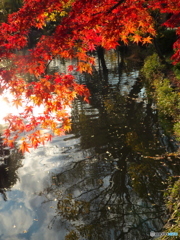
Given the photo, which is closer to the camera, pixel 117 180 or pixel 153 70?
pixel 117 180

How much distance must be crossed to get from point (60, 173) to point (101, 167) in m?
1.12

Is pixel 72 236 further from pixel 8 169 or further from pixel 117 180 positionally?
pixel 8 169

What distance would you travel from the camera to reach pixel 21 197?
599cm

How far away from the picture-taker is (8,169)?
23.8 feet

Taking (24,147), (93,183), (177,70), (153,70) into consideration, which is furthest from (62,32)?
(153,70)

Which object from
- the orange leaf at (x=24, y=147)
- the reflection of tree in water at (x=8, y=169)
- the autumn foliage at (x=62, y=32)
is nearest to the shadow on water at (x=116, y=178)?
the reflection of tree in water at (x=8, y=169)

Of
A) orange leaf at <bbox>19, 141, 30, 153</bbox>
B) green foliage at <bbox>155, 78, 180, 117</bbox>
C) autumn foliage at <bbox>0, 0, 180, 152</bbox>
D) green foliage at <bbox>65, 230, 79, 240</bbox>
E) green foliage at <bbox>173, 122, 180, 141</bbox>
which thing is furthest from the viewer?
green foliage at <bbox>155, 78, 180, 117</bbox>

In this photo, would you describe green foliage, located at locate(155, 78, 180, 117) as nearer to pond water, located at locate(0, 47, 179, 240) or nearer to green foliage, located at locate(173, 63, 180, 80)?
pond water, located at locate(0, 47, 179, 240)

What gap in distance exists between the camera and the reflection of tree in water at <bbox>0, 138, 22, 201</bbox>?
6.50 meters

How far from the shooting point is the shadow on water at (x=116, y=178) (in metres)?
4.88

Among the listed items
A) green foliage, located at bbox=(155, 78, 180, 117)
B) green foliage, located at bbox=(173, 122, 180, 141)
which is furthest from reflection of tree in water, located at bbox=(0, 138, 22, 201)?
green foliage, located at bbox=(155, 78, 180, 117)

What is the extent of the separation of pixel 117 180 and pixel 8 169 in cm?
322

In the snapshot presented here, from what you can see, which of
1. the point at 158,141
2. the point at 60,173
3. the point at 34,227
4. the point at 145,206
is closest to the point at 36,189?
the point at 60,173

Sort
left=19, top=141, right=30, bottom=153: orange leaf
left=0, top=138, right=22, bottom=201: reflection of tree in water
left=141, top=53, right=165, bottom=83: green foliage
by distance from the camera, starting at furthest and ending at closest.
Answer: left=141, top=53, right=165, bottom=83: green foliage < left=19, top=141, right=30, bottom=153: orange leaf < left=0, top=138, right=22, bottom=201: reflection of tree in water
